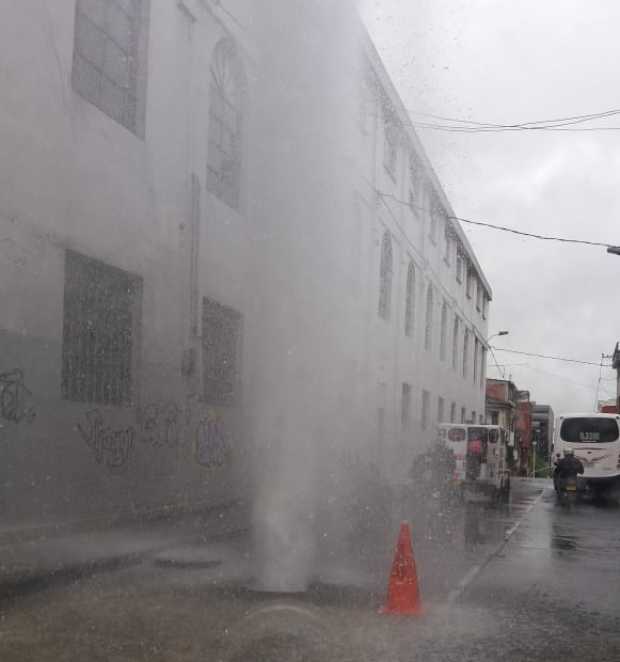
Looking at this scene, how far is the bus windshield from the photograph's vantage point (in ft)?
86.5

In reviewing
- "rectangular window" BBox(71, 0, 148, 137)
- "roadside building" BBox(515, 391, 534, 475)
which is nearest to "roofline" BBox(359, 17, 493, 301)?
"rectangular window" BBox(71, 0, 148, 137)

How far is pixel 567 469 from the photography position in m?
23.9

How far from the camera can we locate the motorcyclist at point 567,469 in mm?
23906

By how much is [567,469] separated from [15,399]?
58.3 feet

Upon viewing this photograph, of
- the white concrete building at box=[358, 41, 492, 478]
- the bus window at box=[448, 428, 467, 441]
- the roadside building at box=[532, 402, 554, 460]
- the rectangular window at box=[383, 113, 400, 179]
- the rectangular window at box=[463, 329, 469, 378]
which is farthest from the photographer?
the roadside building at box=[532, 402, 554, 460]

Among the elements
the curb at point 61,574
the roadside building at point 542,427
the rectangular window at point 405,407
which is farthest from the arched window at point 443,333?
the roadside building at point 542,427

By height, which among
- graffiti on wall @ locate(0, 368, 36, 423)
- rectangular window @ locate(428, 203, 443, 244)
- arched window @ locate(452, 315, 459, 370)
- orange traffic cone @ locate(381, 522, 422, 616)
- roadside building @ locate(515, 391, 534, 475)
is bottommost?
roadside building @ locate(515, 391, 534, 475)

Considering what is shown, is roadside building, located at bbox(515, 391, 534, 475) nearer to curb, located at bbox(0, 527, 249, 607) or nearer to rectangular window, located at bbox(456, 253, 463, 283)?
rectangular window, located at bbox(456, 253, 463, 283)

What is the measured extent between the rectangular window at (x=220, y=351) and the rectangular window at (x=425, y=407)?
1510 centimetres

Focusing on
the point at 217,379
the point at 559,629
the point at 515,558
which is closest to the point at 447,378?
the point at 217,379

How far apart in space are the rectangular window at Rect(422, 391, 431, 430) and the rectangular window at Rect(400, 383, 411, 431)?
2.37 meters

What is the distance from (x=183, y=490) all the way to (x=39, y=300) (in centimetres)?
475

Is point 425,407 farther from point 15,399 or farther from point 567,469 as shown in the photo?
point 15,399

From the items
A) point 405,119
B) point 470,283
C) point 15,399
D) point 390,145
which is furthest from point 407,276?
point 15,399
